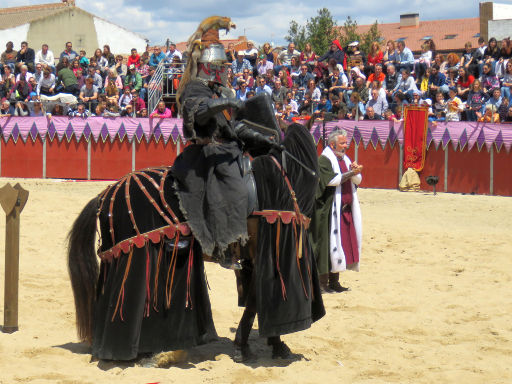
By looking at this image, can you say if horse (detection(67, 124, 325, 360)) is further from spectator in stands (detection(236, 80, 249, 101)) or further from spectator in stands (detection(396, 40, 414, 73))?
spectator in stands (detection(396, 40, 414, 73))

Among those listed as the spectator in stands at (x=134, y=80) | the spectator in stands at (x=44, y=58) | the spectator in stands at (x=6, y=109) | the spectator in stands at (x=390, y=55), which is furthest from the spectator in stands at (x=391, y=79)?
the spectator in stands at (x=44, y=58)

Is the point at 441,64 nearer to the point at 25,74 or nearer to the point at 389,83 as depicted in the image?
the point at 389,83

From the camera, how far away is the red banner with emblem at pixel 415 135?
53.0ft

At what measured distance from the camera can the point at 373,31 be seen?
162 feet

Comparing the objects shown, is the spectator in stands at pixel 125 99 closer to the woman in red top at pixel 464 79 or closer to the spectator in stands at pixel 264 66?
the spectator in stands at pixel 264 66

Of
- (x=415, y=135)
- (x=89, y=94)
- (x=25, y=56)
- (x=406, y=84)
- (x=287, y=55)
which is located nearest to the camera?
(x=415, y=135)

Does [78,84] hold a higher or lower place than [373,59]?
lower

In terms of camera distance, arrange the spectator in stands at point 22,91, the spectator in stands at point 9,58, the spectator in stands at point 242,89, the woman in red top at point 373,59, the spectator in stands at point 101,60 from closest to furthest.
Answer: the spectator in stands at point 242,89 → the woman in red top at point 373,59 → the spectator in stands at point 22,91 → the spectator in stands at point 101,60 → the spectator in stands at point 9,58

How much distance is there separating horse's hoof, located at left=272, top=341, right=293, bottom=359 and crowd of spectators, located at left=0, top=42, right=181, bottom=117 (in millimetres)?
13045

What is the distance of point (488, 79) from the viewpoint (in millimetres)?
17250

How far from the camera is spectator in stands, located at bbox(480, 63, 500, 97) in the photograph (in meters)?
17.1

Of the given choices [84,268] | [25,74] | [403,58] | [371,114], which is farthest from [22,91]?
[84,268]

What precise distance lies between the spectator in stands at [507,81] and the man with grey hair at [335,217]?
29.6ft

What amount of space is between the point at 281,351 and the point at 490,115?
37.6 feet
